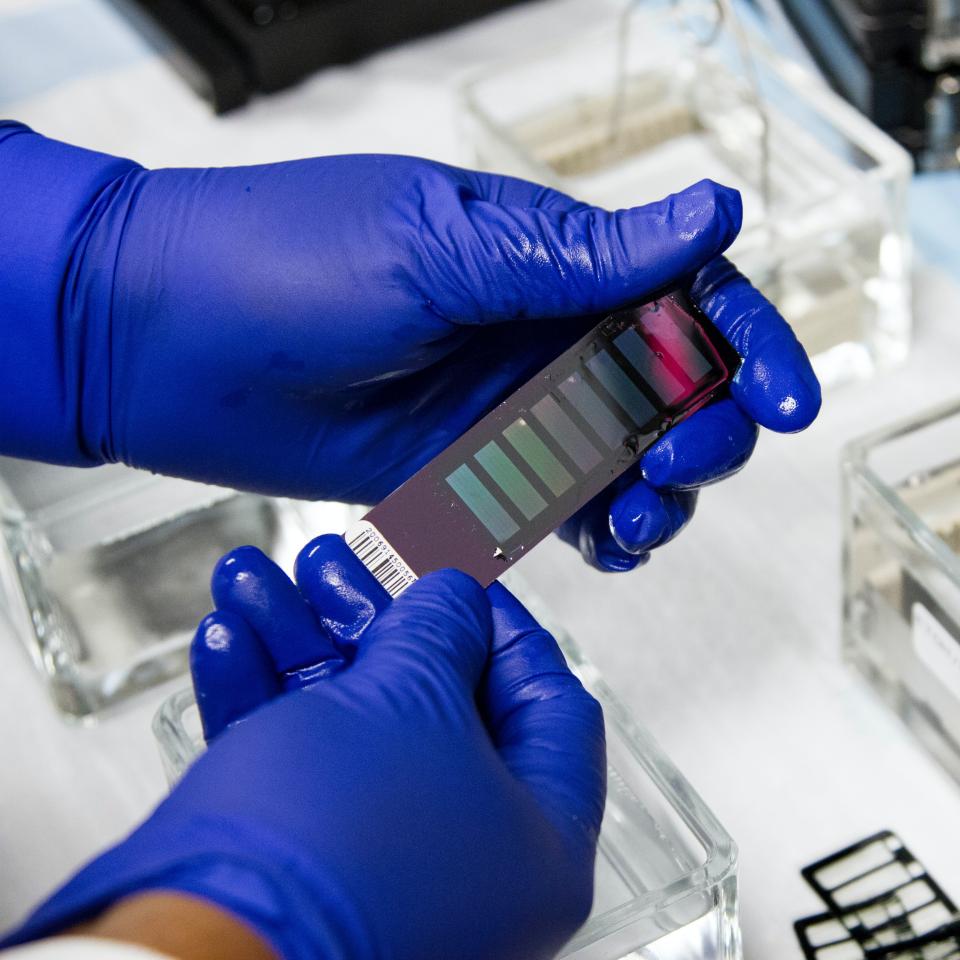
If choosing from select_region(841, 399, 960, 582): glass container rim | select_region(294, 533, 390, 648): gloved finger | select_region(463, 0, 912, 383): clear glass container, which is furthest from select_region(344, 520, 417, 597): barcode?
select_region(463, 0, 912, 383): clear glass container

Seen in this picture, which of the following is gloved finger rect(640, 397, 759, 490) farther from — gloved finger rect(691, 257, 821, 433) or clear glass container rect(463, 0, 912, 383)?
clear glass container rect(463, 0, 912, 383)

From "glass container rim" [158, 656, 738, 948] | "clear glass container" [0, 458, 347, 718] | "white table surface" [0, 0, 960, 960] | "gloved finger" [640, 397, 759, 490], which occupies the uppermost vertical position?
"gloved finger" [640, 397, 759, 490]

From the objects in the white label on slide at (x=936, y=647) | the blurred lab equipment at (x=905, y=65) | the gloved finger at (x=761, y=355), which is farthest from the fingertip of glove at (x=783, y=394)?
the blurred lab equipment at (x=905, y=65)

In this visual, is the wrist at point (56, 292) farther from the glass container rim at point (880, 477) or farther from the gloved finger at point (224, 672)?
the glass container rim at point (880, 477)

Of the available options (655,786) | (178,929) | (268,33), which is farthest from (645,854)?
(268,33)

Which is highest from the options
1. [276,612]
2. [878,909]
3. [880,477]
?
[276,612]

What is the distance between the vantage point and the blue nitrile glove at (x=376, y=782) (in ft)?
1.37

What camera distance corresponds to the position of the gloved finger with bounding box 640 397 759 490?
0.59 meters

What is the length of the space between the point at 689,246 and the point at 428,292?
0.37ft

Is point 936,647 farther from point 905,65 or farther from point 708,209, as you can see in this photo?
point 905,65

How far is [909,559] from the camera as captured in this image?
0.62 meters

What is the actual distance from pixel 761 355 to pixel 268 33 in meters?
0.58

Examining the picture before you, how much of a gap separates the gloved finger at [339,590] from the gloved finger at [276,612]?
1 centimetres

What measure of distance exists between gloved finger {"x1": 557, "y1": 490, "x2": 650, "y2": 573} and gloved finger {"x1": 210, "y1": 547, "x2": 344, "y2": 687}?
150 mm
